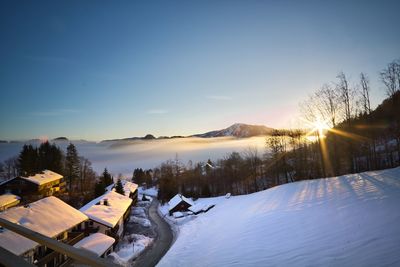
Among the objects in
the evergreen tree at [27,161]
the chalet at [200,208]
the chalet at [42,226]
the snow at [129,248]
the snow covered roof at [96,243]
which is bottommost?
the chalet at [200,208]

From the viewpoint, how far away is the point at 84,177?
76750 millimetres

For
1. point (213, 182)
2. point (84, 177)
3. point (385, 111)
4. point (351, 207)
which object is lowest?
point (213, 182)

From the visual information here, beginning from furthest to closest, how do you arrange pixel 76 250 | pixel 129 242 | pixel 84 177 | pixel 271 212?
pixel 84 177
pixel 129 242
pixel 271 212
pixel 76 250

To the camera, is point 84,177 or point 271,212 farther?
point 84,177

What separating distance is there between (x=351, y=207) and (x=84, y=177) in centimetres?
8042

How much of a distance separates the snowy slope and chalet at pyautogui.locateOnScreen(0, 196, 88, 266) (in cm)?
940

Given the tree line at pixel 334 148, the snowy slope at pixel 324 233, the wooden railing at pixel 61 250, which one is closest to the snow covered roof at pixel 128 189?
the tree line at pixel 334 148

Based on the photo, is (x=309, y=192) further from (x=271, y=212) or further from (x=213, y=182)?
(x=213, y=182)

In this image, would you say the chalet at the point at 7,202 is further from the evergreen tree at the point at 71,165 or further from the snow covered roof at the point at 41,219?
the evergreen tree at the point at 71,165

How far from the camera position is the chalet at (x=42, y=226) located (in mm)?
14797

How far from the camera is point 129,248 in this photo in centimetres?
2734

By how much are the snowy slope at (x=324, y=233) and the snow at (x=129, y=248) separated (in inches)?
308

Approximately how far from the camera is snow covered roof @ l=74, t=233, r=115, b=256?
69.1 ft

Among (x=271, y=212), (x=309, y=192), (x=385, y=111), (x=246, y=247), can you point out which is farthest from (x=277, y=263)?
(x=385, y=111)
